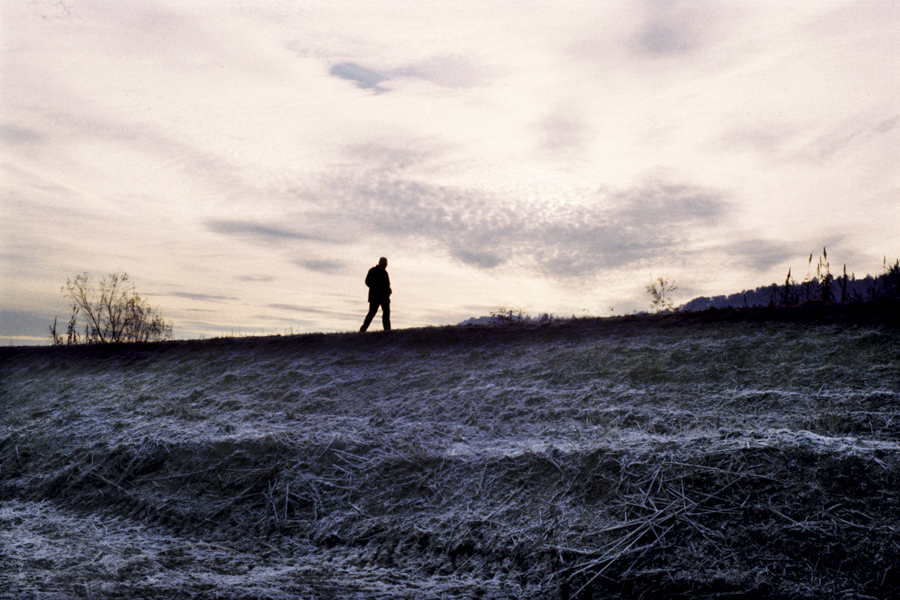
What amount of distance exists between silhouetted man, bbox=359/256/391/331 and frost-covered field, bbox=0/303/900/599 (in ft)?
8.56

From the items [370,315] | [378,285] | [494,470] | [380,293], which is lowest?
[494,470]

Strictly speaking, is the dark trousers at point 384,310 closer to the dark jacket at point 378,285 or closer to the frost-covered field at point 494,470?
the dark jacket at point 378,285

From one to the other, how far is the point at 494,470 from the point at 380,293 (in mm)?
8769

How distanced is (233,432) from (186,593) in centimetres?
432

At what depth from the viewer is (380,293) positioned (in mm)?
15312

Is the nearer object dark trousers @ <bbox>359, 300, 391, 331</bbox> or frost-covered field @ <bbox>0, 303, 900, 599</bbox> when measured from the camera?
frost-covered field @ <bbox>0, 303, 900, 599</bbox>

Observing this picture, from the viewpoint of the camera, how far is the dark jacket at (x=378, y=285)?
1531cm

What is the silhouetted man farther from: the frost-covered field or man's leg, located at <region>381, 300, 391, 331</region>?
the frost-covered field

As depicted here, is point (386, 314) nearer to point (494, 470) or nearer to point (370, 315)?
point (370, 315)

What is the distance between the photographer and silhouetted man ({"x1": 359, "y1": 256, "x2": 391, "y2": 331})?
50.2 feet

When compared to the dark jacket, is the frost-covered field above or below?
below

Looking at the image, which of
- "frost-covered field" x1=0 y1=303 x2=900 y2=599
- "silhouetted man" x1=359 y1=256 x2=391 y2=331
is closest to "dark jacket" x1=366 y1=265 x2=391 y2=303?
"silhouetted man" x1=359 y1=256 x2=391 y2=331

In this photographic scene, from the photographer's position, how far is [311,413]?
10039 mm

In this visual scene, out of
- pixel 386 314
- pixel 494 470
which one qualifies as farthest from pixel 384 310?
pixel 494 470
